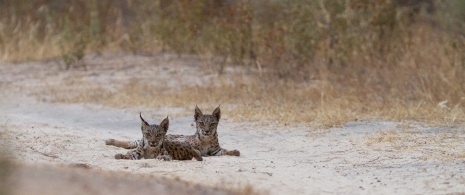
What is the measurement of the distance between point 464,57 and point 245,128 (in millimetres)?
4401

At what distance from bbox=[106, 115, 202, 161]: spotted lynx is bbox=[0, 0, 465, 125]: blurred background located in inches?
144

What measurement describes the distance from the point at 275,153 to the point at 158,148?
157 cm

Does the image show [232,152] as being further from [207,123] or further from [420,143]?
[420,143]

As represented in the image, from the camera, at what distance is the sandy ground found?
9523 mm

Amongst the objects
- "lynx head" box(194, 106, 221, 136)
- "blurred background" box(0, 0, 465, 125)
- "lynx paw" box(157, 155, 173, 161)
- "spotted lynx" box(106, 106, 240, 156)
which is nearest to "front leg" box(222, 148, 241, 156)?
"spotted lynx" box(106, 106, 240, 156)

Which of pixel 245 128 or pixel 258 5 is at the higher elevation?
pixel 258 5

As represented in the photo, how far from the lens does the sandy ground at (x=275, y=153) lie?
31.2ft

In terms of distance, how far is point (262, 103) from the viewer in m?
16.8

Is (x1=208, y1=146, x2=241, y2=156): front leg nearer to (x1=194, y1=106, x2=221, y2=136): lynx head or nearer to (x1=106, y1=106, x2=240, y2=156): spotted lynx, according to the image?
(x1=106, y1=106, x2=240, y2=156): spotted lynx

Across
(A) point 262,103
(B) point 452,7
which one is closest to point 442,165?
(A) point 262,103

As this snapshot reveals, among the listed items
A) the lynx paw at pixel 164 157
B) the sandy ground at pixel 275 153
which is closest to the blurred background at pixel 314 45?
the sandy ground at pixel 275 153

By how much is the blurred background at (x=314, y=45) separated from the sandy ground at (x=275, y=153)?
A: 4.22 ft

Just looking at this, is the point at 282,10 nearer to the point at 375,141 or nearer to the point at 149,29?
the point at 149,29

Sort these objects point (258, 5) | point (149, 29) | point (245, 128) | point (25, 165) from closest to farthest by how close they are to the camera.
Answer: point (25, 165) < point (245, 128) < point (258, 5) < point (149, 29)
